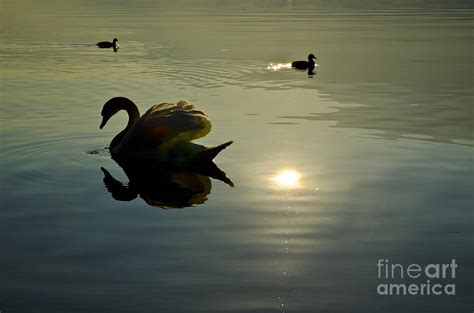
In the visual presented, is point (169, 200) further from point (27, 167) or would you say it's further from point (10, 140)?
point (10, 140)

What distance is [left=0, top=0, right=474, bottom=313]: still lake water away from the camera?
33.4 feet

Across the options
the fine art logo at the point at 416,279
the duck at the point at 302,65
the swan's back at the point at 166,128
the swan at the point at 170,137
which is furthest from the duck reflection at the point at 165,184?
the duck at the point at 302,65

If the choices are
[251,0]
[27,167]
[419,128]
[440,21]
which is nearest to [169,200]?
[27,167]

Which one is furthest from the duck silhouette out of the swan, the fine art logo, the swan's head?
the fine art logo

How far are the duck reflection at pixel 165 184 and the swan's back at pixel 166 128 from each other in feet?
1.33

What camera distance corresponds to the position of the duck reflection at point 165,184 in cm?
1462

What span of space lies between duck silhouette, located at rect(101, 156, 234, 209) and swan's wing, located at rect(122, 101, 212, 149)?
0.44 metres

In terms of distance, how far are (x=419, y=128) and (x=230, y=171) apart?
640cm

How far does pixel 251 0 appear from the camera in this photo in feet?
397

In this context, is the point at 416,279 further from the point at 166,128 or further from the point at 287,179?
the point at 166,128

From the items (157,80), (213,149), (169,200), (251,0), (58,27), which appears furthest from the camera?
(251,0)

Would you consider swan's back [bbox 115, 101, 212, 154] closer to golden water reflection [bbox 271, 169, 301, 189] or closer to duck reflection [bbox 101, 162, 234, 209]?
duck reflection [bbox 101, 162, 234, 209]

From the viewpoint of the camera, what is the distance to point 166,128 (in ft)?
54.6

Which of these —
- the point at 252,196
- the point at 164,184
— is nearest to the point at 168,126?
the point at 164,184
